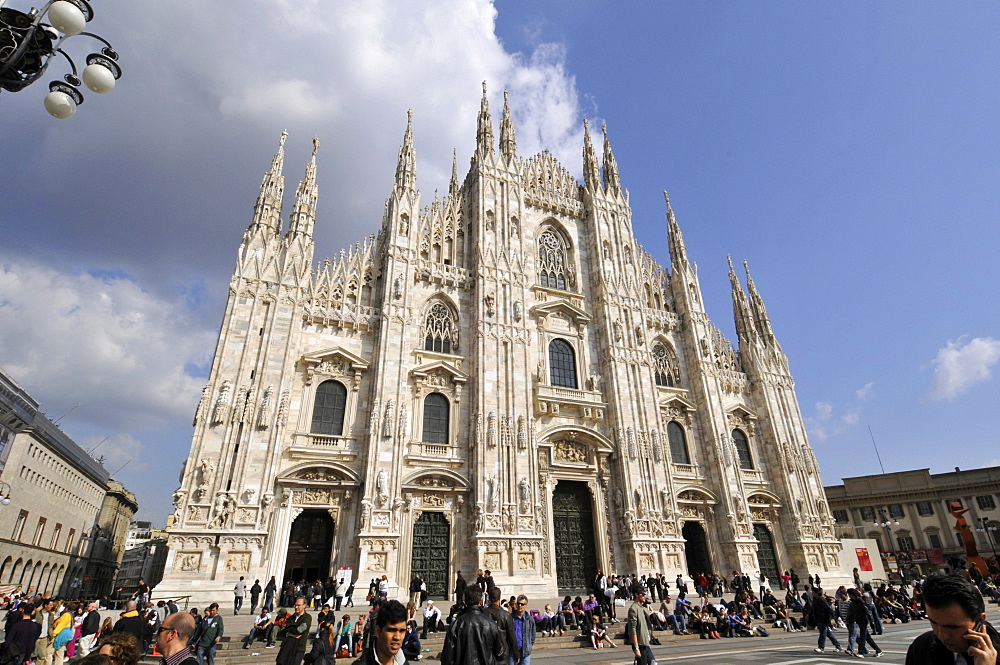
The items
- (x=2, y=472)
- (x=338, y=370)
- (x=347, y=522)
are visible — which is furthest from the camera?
(x=2, y=472)

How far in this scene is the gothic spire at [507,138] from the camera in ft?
102

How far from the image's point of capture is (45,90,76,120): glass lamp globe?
710cm

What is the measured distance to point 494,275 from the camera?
2653cm

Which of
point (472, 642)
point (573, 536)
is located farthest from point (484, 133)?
point (472, 642)

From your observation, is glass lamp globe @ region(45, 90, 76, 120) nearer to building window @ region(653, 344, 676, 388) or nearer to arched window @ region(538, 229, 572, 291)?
arched window @ region(538, 229, 572, 291)

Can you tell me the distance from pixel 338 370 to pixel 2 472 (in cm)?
2858

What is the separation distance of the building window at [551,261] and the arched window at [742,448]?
42.8 ft

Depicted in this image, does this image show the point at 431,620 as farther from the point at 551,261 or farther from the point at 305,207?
the point at 551,261

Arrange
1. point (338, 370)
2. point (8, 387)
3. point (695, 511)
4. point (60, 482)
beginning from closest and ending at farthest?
point (338, 370) → point (695, 511) → point (8, 387) → point (60, 482)

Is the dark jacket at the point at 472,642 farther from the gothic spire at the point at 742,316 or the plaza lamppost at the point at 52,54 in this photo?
the gothic spire at the point at 742,316

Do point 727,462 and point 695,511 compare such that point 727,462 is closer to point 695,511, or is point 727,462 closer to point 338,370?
point 695,511

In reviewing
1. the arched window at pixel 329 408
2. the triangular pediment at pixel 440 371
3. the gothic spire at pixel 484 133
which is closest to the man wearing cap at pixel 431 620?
the arched window at pixel 329 408

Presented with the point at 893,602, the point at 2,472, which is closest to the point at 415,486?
the point at 893,602

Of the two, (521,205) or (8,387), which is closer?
(521,205)
